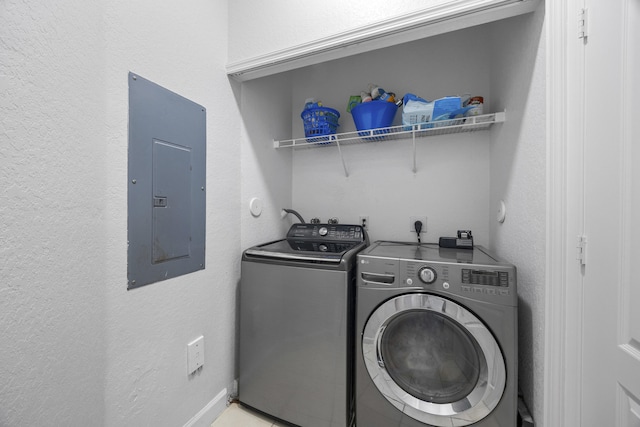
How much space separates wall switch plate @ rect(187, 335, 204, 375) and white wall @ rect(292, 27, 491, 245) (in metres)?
1.15

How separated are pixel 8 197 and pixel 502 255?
76.1 inches

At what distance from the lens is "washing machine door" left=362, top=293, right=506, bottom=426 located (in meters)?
0.98

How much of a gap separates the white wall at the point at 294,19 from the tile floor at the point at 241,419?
1.96m

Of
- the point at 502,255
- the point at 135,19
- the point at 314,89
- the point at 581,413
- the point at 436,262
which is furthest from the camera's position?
the point at 314,89

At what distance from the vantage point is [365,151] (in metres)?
1.83

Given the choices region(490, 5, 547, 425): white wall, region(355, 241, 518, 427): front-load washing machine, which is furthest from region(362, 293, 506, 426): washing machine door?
region(490, 5, 547, 425): white wall

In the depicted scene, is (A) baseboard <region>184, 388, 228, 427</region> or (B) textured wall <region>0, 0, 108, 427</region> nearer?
(B) textured wall <region>0, 0, 108, 427</region>

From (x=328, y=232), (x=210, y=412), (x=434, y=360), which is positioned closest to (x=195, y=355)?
(x=210, y=412)

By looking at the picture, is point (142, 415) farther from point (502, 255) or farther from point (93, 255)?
point (502, 255)

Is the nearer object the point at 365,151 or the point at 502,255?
the point at 502,255

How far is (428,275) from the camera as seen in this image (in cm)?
104

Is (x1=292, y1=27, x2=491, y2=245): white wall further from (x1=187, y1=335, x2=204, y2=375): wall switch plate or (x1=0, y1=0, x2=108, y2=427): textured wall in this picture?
(x1=0, y1=0, x2=108, y2=427): textured wall

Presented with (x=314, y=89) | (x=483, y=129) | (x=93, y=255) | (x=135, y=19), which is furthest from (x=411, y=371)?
(x=314, y=89)

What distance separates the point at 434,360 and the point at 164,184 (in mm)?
1420
